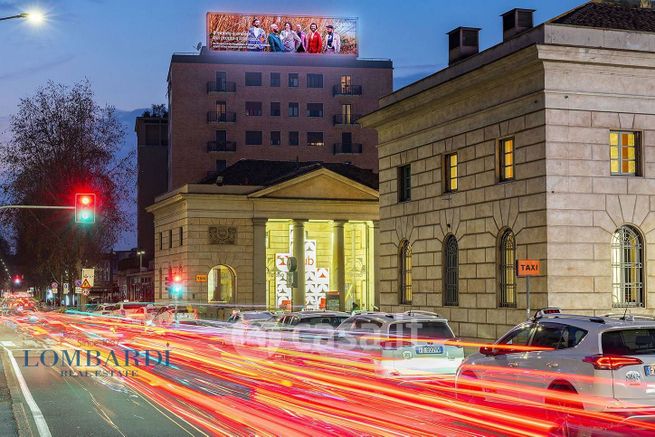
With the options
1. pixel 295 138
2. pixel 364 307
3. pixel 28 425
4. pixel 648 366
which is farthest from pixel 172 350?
pixel 295 138

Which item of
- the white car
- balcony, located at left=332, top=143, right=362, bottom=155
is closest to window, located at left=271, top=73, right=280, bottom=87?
balcony, located at left=332, top=143, right=362, bottom=155

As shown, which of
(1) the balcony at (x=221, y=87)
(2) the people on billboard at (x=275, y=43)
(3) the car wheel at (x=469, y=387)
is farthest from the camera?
(2) the people on billboard at (x=275, y=43)

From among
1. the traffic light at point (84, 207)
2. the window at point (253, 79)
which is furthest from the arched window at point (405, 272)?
the window at point (253, 79)

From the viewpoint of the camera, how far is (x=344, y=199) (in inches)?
2800

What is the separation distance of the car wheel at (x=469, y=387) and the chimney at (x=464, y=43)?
2512cm

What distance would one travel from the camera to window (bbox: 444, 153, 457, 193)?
37.5m

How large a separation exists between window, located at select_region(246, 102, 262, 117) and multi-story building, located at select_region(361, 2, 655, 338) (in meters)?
63.8

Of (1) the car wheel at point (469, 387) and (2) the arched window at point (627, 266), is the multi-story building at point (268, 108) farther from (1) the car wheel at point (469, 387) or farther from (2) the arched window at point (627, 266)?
(1) the car wheel at point (469, 387)

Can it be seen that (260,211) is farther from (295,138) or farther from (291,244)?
Answer: (295,138)

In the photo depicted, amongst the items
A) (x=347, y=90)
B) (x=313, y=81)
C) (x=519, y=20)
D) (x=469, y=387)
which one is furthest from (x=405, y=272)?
(x=313, y=81)

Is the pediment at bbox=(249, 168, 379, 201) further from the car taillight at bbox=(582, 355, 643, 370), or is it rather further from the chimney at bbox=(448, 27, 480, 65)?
the car taillight at bbox=(582, 355, 643, 370)

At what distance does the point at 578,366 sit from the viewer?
14125 millimetres

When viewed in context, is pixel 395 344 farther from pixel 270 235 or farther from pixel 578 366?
pixel 270 235

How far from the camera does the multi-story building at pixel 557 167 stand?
31.0 meters
